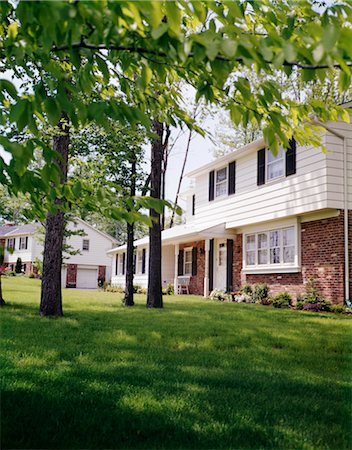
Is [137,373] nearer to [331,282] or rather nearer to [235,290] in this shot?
[331,282]

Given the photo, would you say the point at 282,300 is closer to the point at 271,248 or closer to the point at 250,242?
the point at 271,248

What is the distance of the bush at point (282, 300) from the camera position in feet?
47.2

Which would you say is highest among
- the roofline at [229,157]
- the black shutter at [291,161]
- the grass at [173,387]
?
the roofline at [229,157]

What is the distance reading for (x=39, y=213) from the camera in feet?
12.4

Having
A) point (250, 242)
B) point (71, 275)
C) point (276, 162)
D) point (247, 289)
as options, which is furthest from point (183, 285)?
point (71, 275)

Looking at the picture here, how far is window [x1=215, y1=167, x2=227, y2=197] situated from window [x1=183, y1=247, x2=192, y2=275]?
399 centimetres

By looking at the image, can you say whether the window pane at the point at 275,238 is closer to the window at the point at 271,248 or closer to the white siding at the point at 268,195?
the window at the point at 271,248

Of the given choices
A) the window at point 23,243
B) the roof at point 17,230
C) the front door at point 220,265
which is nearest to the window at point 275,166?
the front door at point 220,265

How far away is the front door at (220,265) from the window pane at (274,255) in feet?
11.6

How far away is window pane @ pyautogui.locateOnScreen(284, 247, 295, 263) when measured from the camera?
50.1ft

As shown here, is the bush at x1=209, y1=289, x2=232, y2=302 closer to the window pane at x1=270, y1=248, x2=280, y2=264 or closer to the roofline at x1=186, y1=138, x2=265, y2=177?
the window pane at x1=270, y1=248, x2=280, y2=264

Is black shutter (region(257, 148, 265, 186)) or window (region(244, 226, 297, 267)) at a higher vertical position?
black shutter (region(257, 148, 265, 186))

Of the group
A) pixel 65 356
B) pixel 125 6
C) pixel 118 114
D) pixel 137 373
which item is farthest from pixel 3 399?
pixel 125 6

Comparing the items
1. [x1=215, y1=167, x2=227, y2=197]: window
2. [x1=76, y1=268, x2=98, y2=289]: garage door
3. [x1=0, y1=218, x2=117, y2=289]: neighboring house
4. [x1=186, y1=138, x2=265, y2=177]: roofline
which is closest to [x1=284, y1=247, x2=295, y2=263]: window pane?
[x1=186, y1=138, x2=265, y2=177]: roofline
